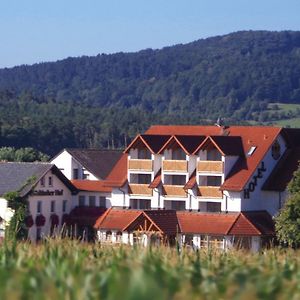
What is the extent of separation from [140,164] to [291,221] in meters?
16.3

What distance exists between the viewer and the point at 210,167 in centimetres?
6488

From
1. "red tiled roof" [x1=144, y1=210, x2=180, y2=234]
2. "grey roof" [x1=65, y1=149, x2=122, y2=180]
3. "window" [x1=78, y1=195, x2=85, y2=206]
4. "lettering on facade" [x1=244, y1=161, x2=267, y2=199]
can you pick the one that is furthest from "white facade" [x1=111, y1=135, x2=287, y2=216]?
"grey roof" [x1=65, y1=149, x2=122, y2=180]

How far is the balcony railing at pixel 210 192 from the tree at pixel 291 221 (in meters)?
9.43

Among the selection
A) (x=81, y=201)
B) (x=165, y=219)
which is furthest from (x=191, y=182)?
(x=81, y=201)

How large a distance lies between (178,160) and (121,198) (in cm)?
438

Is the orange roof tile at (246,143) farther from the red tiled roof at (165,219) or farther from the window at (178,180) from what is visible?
the red tiled roof at (165,219)

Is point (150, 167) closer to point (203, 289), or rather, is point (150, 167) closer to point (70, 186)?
point (70, 186)

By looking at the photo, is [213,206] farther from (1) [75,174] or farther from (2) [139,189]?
(1) [75,174]

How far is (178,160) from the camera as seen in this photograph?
66.6 metres

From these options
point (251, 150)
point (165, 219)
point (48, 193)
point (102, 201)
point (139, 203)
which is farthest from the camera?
point (102, 201)

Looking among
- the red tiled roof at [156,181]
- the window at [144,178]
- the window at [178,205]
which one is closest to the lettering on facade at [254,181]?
the window at [178,205]

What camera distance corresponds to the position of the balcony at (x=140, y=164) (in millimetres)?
67438

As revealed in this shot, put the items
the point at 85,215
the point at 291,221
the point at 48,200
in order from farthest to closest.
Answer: the point at 85,215 < the point at 48,200 < the point at 291,221

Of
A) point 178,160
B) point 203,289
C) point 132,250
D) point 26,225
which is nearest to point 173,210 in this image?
point 178,160
